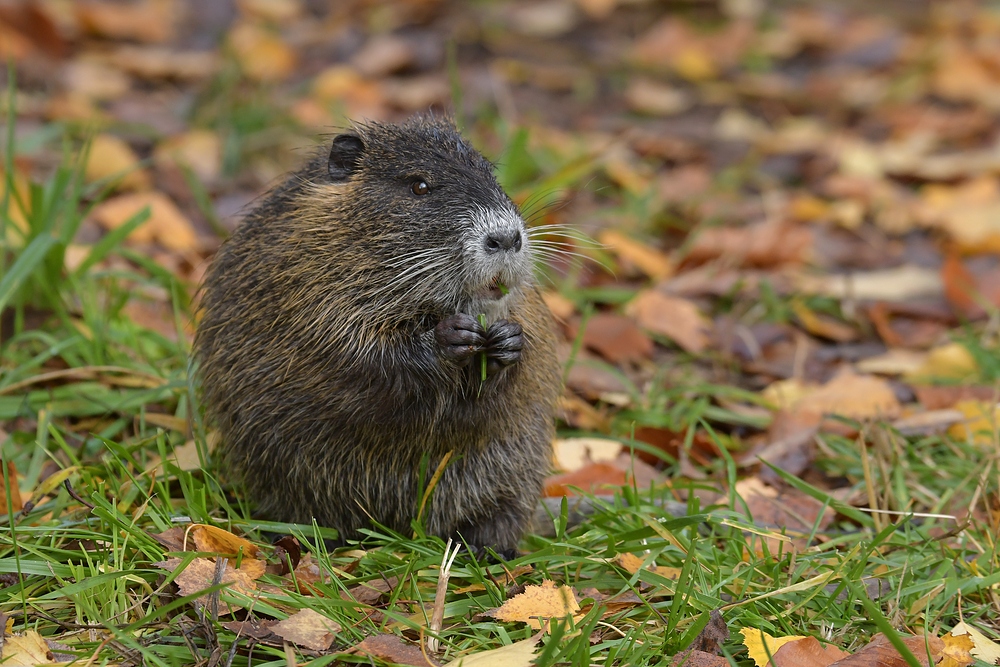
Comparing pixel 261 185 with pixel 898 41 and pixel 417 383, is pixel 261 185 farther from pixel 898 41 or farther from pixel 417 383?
pixel 898 41

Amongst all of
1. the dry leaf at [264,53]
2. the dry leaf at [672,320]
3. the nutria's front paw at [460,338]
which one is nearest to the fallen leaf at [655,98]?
the dry leaf at [264,53]

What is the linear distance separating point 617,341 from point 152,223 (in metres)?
2.51

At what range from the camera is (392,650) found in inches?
114

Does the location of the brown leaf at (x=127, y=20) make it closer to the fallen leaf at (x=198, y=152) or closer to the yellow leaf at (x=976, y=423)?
the fallen leaf at (x=198, y=152)

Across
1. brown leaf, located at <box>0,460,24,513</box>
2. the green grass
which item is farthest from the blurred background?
brown leaf, located at <box>0,460,24,513</box>

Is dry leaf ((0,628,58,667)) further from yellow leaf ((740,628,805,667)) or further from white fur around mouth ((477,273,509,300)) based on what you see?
yellow leaf ((740,628,805,667))

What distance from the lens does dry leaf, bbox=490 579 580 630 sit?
3.10 meters

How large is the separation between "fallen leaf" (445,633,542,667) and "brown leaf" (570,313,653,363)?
242cm

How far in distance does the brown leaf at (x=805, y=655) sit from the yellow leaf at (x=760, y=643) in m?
0.02

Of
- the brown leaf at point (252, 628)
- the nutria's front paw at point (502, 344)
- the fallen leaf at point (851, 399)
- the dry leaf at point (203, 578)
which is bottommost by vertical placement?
the fallen leaf at point (851, 399)

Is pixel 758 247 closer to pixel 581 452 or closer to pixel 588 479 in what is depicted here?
pixel 581 452

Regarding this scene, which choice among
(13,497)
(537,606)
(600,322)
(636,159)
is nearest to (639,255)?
(600,322)

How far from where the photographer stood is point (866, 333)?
585cm

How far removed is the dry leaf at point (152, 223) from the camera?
5684 millimetres
